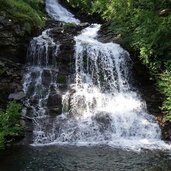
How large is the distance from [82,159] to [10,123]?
13.4ft

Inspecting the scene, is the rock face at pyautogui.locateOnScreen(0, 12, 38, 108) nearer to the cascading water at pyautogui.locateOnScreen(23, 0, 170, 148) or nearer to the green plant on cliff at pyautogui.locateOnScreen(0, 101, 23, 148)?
the cascading water at pyautogui.locateOnScreen(23, 0, 170, 148)

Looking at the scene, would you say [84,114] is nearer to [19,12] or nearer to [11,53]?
[11,53]

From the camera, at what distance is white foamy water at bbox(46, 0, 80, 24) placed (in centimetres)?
3512

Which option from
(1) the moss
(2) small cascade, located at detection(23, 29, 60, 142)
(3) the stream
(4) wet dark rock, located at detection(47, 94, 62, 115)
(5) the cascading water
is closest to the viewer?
(3) the stream

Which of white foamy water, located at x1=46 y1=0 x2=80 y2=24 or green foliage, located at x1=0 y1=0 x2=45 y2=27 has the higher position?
white foamy water, located at x1=46 y1=0 x2=80 y2=24

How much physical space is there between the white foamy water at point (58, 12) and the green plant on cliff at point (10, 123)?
16968mm

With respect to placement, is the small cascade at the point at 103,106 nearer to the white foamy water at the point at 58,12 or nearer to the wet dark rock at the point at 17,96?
the wet dark rock at the point at 17,96

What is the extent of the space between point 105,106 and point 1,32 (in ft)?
24.9

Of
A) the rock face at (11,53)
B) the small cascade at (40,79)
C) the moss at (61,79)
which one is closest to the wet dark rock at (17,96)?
the rock face at (11,53)

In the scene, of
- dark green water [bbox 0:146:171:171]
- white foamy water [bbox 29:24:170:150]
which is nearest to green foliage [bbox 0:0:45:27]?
white foamy water [bbox 29:24:170:150]

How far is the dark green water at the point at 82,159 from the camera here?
608 inches

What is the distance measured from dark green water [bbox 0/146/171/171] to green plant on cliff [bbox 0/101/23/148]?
76cm

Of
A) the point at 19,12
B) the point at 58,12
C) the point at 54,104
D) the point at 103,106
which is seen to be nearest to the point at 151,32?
the point at 103,106

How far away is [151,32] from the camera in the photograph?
22.4 metres
